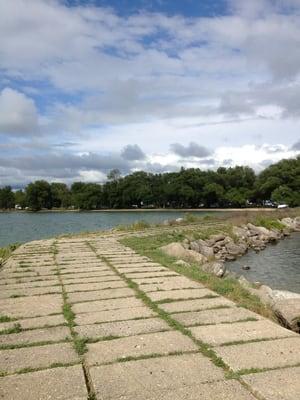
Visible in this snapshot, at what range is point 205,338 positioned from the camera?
515cm

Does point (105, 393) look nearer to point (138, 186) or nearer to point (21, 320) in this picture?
point (21, 320)

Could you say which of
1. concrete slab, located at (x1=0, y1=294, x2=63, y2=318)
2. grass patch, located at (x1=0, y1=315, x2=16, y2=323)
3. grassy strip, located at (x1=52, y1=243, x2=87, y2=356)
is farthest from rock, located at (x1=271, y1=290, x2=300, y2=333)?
grass patch, located at (x1=0, y1=315, x2=16, y2=323)

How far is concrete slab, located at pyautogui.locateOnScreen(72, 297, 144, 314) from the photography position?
6723mm

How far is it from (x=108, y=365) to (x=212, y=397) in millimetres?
1165

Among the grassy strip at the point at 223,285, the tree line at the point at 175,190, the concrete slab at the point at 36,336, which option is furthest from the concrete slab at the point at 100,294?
the tree line at the point at 175,190

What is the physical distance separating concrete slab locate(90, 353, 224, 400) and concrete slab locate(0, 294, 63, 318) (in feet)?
8.21

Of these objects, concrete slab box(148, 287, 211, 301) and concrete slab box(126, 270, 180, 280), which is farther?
concrete slab box(126, 270, 180, 280)

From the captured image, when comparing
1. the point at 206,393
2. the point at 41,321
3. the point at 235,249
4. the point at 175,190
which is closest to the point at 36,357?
the point at 41,321

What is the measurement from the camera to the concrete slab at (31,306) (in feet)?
21.5

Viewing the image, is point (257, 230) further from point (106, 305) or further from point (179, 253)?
point (106, 305)

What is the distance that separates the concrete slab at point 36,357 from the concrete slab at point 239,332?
1483 mm

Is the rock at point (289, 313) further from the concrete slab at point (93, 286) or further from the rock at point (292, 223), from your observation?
the rock at point (292, 223)

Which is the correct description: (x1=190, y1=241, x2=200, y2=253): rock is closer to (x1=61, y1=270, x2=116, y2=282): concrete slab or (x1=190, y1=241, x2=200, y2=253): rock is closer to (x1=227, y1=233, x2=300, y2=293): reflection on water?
(x1=227, y1=233, x2=300, y2=293): reflection on water

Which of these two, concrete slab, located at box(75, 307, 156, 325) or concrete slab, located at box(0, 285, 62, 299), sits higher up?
concrete slab, located at box(75, 307, 156, 325)
